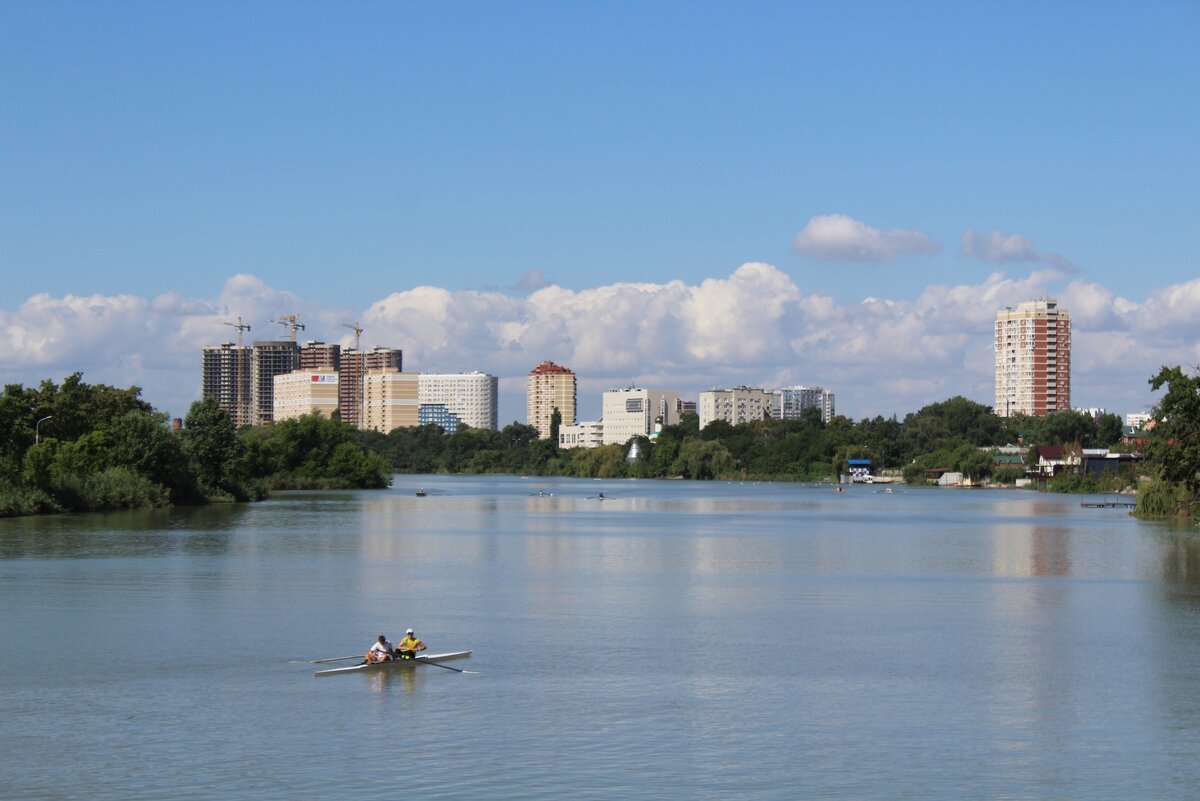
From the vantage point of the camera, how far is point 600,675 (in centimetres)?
2456

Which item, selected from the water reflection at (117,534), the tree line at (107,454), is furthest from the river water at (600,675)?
the tree line at (107,454)

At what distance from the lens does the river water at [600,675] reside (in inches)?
704

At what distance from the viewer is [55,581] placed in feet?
124

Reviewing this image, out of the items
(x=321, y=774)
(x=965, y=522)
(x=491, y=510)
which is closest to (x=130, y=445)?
(x=491, y=510)

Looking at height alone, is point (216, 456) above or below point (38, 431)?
below

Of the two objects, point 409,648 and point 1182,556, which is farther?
point 1182,556

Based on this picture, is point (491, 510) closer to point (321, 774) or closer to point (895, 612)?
point (895, 612)

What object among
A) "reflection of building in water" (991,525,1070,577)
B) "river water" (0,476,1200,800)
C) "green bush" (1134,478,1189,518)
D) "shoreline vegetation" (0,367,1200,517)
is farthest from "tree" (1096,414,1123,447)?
"river water" (0,476,1200,800)

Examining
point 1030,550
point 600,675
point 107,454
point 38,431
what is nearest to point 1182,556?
point 1030,550

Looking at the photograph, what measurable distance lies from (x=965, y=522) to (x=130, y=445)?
4663 cm

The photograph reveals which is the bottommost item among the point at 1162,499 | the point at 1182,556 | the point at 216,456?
the point at 1182,556

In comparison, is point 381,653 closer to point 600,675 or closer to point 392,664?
point 392,664

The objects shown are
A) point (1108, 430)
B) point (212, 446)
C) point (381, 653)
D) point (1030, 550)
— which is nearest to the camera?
point (381, 653)

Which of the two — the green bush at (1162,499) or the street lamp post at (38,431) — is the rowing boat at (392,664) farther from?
the green bush at (1162,499)
